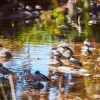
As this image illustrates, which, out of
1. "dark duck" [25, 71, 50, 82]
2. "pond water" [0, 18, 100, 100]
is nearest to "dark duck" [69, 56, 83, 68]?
"pond water" [0, 18, 100, 100]

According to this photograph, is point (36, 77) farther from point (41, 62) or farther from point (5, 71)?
point (41, 62)

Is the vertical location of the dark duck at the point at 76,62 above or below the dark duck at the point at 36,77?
above

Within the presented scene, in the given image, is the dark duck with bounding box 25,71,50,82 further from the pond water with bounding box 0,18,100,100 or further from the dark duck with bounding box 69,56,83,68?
the dark duck with bounding box 69,56,83,68

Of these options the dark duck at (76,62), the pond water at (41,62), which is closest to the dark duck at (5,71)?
the pond water at (41,62)

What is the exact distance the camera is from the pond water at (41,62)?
111 inches

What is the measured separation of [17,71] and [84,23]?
7.62 ft

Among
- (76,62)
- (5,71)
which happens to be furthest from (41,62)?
(5,71)

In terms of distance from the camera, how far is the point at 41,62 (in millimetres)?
3520

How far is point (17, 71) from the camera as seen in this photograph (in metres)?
3.27

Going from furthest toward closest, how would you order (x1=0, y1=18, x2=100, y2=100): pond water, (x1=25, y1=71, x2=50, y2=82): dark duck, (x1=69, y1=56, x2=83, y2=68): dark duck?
(x1=69, y1=56, x2=83, y2=68): dark duck → (x1=25, y1=71, x2=50, y2=82): dark duck → (x1=0, y1=18, x2=100, y2=100): pond water

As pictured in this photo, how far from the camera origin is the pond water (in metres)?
2.81

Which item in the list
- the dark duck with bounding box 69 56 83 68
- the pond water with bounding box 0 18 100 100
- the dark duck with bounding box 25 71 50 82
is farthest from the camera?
the dark duck with bounding box 69 56 83 68

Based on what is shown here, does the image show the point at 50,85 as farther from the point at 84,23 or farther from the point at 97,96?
the point at 84,23

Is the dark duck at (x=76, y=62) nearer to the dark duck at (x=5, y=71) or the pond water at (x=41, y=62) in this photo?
the pond water at (x=41, y=62)
